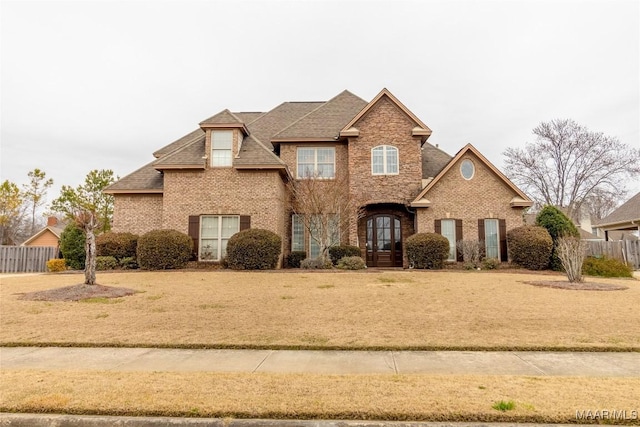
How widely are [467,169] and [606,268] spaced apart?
740cm

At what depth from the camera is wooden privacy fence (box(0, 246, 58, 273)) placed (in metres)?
21.7

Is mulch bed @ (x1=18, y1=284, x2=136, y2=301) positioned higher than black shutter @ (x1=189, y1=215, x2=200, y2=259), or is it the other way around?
black shutter @ (x1=189, y1=215, x2=200, y2=259)

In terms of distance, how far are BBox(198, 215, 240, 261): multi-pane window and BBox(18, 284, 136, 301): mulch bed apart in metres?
7.09

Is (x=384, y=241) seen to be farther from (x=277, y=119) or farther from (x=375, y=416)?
(x=375, y=416)

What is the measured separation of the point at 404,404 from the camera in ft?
12.0

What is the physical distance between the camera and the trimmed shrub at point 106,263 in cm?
1678

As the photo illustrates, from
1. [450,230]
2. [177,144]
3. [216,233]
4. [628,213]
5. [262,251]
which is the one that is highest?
[177,144]

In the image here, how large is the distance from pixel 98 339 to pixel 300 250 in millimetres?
14110

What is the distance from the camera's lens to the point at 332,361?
17.5 ft

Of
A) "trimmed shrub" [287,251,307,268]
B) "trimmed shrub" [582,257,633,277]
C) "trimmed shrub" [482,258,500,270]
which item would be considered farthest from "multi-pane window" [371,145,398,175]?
"trimmed shrub" [582,257,633,277]

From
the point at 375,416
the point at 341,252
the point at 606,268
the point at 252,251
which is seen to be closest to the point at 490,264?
the point at 606,268

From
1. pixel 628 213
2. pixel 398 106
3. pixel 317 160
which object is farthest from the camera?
pixel 628 213

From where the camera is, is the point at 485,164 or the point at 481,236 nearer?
the point at 481,236

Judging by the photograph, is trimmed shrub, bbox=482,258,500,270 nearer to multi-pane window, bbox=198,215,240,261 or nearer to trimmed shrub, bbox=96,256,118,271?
multi-pane window, bbox=198,215,240,261
